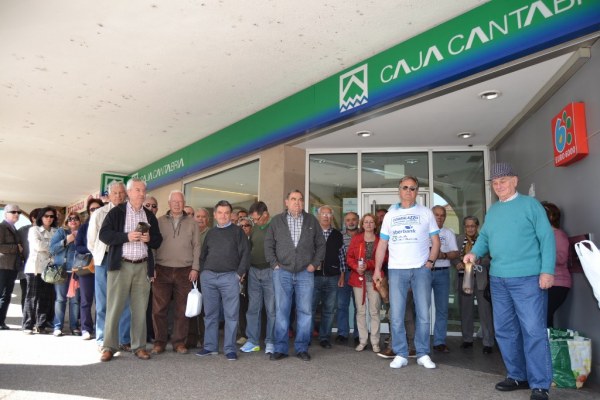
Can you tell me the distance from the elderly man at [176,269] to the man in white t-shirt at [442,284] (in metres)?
2.85

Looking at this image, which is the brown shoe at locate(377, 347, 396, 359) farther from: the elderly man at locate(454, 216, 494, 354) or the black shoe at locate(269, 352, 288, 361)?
the elderly man at locate(454, 216, 494, 354)

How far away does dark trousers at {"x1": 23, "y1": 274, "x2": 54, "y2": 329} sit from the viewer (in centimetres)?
612

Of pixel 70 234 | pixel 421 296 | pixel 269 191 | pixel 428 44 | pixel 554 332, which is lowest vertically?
pixel 554 332

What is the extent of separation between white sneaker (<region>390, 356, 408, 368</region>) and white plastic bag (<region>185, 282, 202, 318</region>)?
6.46 feet

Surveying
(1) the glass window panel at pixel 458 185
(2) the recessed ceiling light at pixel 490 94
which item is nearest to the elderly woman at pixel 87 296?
(2) the recessed ceiling light at pixel 490 94

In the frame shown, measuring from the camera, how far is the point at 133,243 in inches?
177

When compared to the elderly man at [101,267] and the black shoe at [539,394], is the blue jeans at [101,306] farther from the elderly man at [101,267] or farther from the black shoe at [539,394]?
the black shoe at [539,394]

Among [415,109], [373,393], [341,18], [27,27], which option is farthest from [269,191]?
[373,393]

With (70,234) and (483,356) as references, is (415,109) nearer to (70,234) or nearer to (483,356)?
(483,356)

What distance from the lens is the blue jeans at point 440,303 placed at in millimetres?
5438

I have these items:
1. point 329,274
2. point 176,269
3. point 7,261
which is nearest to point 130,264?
point 176,269

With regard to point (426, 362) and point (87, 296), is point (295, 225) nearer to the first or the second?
point (426, 362)

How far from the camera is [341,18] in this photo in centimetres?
455

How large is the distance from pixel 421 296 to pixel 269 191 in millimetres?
3513
